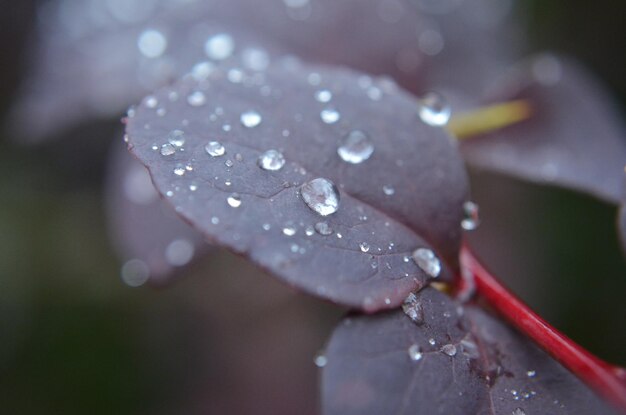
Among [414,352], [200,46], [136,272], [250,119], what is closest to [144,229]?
[136,272]

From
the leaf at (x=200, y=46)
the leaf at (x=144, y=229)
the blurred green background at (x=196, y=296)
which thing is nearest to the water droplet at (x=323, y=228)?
the leaf at (x=144, y=229)

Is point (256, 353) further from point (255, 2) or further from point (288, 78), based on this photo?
point (288, 78)

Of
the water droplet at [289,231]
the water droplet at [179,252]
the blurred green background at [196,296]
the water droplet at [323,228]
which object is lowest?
the blurred green background at [196,296]

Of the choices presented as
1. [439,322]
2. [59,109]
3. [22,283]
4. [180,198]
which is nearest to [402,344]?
[439,322]

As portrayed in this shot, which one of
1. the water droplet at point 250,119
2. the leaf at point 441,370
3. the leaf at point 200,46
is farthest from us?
the leaf at point 200,46

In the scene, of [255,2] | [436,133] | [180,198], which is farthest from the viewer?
[255,2]

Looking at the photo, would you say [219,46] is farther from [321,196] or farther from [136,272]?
[321,196]

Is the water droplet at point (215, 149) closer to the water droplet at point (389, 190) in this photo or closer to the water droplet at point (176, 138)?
the water droplet at point (176, 138)
